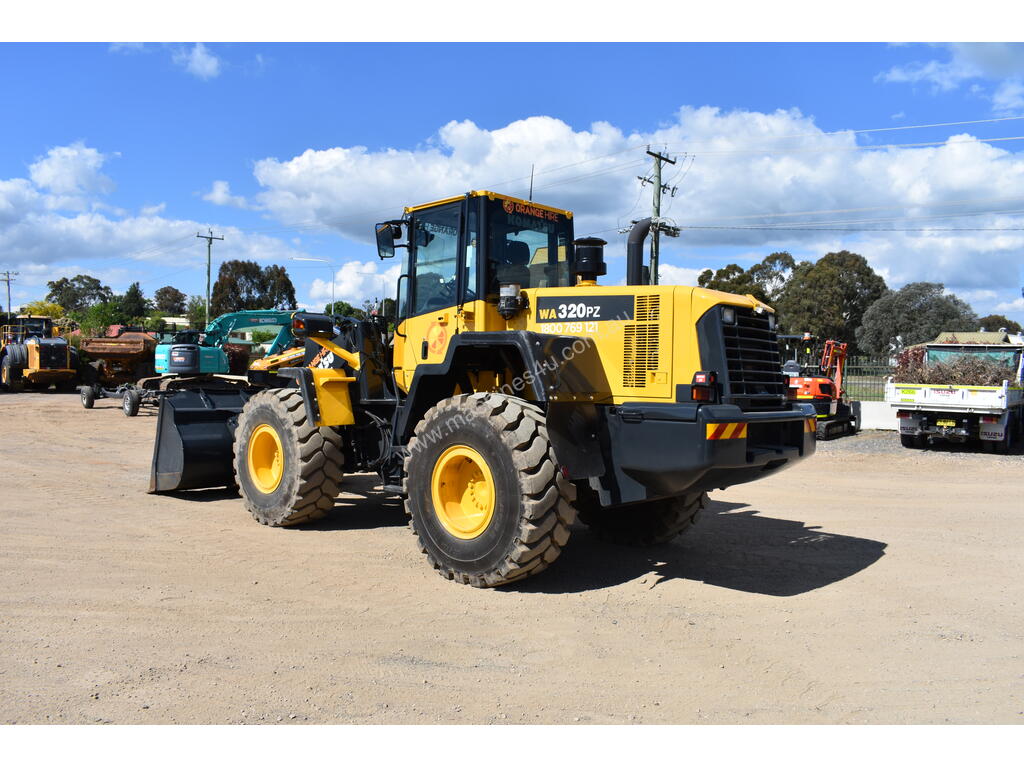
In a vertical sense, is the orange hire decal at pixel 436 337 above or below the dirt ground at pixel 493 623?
above

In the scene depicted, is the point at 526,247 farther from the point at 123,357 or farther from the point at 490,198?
the point at 123,357

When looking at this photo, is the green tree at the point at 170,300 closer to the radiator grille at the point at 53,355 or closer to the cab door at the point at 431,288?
the radiator grille at the point at 53,355

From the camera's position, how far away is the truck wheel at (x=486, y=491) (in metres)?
5.54

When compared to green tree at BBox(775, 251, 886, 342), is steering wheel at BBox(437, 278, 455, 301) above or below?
below

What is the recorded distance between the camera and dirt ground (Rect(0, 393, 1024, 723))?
393 cm

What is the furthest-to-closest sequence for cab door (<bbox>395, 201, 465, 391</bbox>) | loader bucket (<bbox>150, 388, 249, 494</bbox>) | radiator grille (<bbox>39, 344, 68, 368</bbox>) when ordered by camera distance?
radiator grille (<bbox>39, 344, 68, 368</bbox>)
loader bucket (<bbox>150, 388, 249, 494</bbox>)
cab door (<bbox>395, 201, 465, 391</bbox>)

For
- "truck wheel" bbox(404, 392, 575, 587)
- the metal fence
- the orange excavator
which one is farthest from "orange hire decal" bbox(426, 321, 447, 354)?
the metal fence

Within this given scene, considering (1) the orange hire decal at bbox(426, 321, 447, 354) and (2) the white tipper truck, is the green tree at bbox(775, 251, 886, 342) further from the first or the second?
(1) the orange hire decal at bbox(426, 321, 447, 354)

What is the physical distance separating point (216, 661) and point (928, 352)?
18.2 meters

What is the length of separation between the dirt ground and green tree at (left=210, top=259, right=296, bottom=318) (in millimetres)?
65624

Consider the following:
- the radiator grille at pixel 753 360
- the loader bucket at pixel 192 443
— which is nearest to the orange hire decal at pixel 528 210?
the radiator grille at pixel 753 360

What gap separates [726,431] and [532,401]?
61.5 inches

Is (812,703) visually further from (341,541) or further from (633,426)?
(341,541)

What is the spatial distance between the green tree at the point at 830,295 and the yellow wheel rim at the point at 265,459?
49855 millimetres
